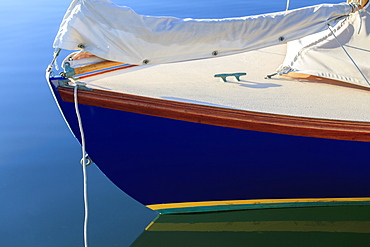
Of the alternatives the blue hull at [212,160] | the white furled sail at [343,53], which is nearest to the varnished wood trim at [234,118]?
the blue hull at [212,160]

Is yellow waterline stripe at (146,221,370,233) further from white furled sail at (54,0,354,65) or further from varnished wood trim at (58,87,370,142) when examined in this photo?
white furled sail at (54,0,354,65)

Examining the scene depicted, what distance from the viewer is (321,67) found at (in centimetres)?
308

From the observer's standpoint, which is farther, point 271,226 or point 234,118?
point 271,226

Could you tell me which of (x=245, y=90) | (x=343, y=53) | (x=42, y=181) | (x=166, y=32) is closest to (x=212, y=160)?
(x=245, y=90)

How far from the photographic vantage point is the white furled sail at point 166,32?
2.42m

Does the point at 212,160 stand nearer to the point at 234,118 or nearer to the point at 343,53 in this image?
the point at 234,118

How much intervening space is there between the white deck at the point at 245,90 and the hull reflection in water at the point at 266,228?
670 millimetres

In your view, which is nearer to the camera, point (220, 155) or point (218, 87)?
point (220, 155)

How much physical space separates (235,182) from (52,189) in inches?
50.5

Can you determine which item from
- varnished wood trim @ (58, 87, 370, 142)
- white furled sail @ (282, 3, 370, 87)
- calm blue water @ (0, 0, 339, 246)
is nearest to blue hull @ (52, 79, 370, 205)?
varnished wood trim @ (58, 87, 370, 142)

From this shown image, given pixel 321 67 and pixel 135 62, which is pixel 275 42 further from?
pixel 135 62

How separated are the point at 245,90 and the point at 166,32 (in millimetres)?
627

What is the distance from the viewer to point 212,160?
8.98ft

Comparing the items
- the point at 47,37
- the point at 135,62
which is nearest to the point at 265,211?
the point at 135,62
